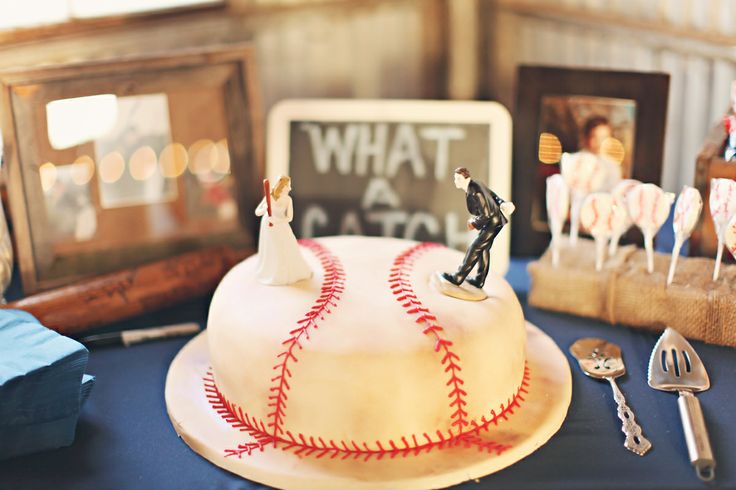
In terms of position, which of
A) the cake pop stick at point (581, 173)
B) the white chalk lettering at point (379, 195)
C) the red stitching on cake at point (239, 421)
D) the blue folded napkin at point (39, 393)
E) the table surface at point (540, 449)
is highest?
the cake pop stick at point (581, 173)

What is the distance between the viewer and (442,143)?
176 cm

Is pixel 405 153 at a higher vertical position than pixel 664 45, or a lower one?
lower

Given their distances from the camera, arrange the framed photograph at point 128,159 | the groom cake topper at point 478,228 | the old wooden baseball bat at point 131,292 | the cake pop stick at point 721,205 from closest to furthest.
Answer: the groom cake topper at point 478,228
the cake pop stick at point 721,205
the old wooden baseball bat at point 131,292
the framed photograph at point 128,159

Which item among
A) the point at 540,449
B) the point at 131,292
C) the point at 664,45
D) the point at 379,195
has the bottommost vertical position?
Result: the point at 540,449

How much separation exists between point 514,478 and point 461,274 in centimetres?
31

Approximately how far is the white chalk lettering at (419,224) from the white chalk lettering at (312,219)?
174mm

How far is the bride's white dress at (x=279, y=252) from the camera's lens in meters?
1.33

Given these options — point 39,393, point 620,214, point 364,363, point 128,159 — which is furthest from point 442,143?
point 39,393

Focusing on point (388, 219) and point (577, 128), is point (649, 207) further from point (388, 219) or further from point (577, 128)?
point (388, 219)

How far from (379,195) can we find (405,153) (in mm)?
102

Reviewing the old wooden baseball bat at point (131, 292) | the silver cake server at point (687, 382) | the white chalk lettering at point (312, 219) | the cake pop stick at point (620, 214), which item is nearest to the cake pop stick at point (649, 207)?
the cake pop stick at point (620, 214)

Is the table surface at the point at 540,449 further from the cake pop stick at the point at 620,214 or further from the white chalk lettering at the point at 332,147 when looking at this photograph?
the white chalk lettering at the point at 332,147

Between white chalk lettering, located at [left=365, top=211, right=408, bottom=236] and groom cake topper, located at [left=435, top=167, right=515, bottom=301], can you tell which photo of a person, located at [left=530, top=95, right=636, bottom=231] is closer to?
white chalk lettering, located at [left=365, top=211, right=408, bottom=236]

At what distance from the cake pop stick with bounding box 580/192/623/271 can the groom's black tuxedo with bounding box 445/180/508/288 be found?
0.30 meters
